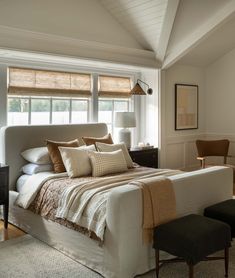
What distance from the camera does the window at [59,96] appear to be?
450 centimetres

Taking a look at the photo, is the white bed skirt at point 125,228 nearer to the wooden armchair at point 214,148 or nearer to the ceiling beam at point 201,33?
the ceiling beam at point 201,33

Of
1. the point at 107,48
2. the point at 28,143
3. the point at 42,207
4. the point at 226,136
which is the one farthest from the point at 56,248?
the point at 226,136

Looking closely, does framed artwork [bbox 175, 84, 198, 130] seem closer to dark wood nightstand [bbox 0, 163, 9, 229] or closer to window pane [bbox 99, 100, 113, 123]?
window pane [bbox 99, 100, 113, 123]

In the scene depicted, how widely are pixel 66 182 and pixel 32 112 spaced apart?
169cm

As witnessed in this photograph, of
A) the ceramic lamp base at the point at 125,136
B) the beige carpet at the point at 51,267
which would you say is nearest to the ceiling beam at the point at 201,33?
the ceramic lamp base at the point at 125,136

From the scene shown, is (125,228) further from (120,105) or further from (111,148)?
(120,105)

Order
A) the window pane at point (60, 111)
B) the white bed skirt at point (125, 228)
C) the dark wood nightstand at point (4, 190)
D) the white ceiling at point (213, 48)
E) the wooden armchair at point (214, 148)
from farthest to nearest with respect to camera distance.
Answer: the wooden armchair at point (214, 148) → the white ceiling at point (213, 48) → the window pane at point (60, 111) → the dark wood nightstand at point (4, 190) → the white bed skirt at point (125, 228)

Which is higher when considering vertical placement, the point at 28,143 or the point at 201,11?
the point at 201,11

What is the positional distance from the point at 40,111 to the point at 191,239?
3108 millimetres

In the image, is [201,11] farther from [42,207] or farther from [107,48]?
[42,207]

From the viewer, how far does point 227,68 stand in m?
6.35

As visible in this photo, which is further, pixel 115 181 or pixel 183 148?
pixel 183 148

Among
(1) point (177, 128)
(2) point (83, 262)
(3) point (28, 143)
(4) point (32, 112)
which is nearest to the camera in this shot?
(2) point (83, 262)

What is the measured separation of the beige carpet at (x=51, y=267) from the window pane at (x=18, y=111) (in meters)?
1.86
